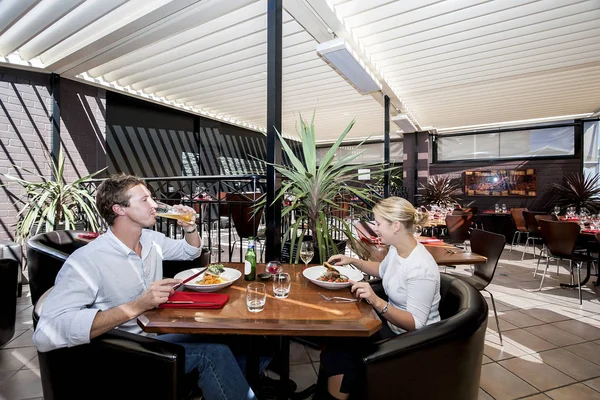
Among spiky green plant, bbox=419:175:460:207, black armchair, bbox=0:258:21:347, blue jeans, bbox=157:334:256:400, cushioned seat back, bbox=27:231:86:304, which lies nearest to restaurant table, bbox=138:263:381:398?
blue jeans, bbox=157:334:256:400

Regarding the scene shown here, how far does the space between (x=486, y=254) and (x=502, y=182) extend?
23.1 ft

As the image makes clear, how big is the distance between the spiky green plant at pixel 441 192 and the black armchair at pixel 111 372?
821cm

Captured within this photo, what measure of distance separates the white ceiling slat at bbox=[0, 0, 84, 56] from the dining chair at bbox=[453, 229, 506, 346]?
4493 mm

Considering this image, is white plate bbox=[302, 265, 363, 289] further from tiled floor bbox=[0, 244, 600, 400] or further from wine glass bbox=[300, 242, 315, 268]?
tiled floor bbox=[0, 244, 600, 400]

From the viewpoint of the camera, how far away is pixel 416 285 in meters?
1.37

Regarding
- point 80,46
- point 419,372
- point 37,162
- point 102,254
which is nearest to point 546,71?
point 419,372

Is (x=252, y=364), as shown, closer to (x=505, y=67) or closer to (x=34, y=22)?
(x=34, y=22)

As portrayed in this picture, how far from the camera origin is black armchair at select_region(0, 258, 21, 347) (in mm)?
2135

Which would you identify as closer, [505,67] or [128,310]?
[128,310]

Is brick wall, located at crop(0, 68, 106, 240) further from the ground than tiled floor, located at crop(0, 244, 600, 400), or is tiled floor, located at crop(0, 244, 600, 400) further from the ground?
brick wall, located at crop(0, 68, 106, 240)

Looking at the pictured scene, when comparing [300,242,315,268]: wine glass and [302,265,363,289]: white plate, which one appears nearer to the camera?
[302,265,363,289]: white plate

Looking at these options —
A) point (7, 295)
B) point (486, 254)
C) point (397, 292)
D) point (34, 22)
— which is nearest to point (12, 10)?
point (34, 22)

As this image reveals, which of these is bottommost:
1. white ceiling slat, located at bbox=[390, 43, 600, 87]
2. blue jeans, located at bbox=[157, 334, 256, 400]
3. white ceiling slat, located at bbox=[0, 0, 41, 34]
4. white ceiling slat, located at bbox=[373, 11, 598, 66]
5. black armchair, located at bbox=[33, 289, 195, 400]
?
blue jeans, located at bbox=[157, 334, 256, 400]

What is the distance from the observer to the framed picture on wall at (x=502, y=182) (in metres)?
8.09
